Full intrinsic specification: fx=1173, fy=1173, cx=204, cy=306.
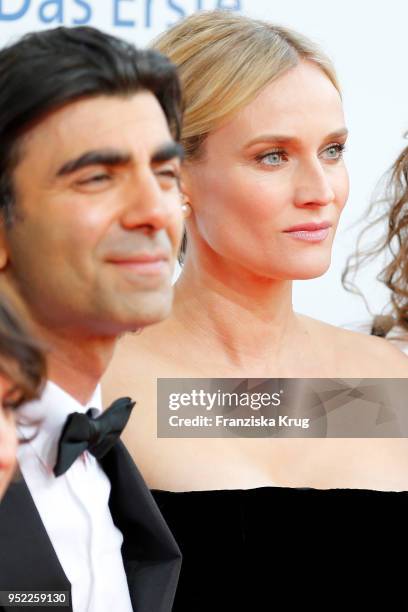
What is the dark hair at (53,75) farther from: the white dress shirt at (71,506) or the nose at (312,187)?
the nose at (312,187)

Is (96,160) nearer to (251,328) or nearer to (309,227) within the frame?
(309,227)

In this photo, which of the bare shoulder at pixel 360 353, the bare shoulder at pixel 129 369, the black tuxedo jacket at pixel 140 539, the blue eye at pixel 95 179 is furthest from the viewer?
the bare shoulder at pixel 360 353

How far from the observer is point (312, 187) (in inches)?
68.4

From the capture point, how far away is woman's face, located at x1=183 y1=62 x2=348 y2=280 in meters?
1.75

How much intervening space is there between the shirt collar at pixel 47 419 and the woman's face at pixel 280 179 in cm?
59

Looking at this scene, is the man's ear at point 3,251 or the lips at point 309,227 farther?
the lips at point 309,227

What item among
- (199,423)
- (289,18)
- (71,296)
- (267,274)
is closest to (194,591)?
(199,423)

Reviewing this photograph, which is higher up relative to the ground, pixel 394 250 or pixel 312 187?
pixel 394 250

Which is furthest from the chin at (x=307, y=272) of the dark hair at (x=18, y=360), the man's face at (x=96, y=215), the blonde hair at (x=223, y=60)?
the dark hair at (x=18, y=360)

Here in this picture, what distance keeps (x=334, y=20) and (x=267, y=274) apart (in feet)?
3.73

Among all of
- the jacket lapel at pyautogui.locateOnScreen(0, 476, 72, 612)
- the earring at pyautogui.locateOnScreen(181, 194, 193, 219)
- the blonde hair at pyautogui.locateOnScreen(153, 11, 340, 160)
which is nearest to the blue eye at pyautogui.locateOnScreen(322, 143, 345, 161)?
the blonde hair at pyautogui.locateOnScreen(153, 11, 340, 160)

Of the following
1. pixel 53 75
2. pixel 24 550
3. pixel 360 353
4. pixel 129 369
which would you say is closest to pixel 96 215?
pixel 53 75

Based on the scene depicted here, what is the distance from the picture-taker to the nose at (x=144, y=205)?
112 centimetres

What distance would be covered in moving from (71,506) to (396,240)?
1.37m
